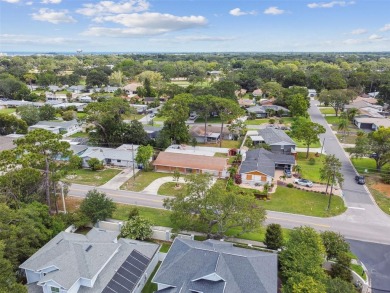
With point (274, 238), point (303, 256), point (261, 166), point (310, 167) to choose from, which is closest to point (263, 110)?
point (310, 167)

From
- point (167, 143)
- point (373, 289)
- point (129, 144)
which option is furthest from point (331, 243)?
point (129, 144)

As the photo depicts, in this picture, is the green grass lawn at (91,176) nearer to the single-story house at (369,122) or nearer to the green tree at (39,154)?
the green tree at (39,154)

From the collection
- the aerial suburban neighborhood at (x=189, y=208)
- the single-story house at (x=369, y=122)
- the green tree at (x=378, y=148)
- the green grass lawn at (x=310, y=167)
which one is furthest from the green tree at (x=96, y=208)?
the single-story house at (x=369, y=122)

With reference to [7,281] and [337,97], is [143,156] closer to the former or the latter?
[7,281]

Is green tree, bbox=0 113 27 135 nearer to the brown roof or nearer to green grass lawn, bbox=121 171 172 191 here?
green grass lawn, bbox=121 171 172 191

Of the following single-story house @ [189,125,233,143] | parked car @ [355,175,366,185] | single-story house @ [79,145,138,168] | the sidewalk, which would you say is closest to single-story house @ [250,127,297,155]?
single-story house @ [189,125,233,143]

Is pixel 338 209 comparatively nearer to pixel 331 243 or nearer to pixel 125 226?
pixel 331 243
